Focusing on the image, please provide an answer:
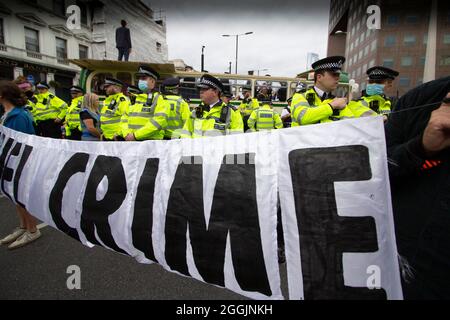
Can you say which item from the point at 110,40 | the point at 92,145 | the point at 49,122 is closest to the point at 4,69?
the point at 110,40

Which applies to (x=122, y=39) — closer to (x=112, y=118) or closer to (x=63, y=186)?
(x=112, y=118)

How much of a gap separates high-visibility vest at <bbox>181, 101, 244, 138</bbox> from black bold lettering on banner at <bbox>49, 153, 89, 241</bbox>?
1428 mm

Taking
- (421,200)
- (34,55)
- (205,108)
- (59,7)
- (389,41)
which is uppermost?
(389,41)

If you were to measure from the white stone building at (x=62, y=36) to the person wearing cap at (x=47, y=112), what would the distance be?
11.5 meters

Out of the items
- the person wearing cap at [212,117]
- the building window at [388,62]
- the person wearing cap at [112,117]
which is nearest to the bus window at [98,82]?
the person wearing cap at [112,117]

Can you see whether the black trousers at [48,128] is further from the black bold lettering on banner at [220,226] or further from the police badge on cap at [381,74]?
the police badge on cap at [381,74]

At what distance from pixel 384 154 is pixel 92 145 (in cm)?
196

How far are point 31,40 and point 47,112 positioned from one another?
1937 cm

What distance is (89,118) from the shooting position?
4449 millimetres

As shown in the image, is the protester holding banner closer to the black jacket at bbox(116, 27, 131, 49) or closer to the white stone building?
the black jacket at bbox(116, 27, 131, 49)

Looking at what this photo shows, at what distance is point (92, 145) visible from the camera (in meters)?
2.07

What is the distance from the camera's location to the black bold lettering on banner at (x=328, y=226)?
1087 mm

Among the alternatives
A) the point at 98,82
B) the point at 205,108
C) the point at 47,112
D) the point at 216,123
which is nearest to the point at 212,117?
the point at 216,123

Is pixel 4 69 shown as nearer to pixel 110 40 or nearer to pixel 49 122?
pixel 110 40
